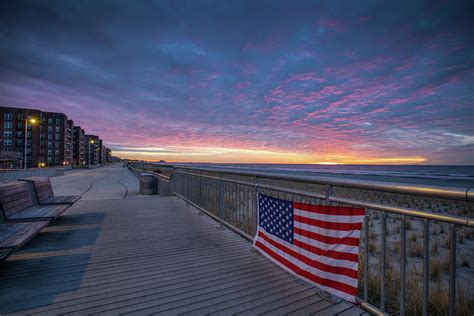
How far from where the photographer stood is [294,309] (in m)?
2.22

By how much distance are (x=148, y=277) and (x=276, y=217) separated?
6.41 ft

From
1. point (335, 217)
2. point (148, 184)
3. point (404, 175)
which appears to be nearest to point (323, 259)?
point (335, 217)

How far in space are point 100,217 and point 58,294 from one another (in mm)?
A: 3839

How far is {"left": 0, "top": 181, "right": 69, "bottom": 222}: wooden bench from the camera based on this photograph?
12.4ft

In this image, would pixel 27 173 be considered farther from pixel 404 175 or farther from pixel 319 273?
pixel 404 175

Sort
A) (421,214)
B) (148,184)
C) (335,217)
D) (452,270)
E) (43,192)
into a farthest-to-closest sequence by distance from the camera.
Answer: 1. (148,184)
2. (43,192)
3. (335,217)
4. (421,214)
5. (452,270)

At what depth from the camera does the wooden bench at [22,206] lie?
377cm

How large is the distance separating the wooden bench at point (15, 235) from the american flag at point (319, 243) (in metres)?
3.44

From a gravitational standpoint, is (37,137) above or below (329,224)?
Result: above

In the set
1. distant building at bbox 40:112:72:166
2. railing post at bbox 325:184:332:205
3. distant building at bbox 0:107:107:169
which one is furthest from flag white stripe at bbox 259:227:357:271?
distant building at bbox 40:112:72:166

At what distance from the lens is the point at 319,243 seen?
2.48m

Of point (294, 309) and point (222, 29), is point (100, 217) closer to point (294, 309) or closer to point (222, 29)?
point (294, 309)

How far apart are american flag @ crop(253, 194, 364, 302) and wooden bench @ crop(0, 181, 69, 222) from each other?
4.34 m

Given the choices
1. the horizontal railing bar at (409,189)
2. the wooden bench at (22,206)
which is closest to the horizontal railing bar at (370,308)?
the horizontal railing bar at (409,189)
